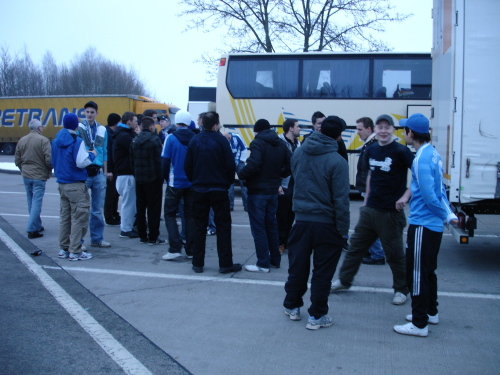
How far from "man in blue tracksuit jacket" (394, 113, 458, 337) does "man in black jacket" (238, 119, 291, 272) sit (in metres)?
2.26

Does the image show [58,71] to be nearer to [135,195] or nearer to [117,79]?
[117,79]

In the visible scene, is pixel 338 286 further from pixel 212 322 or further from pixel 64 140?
pixel 64 140

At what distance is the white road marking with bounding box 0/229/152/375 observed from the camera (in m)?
3.92

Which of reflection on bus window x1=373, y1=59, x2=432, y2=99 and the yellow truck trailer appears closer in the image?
reflection on bus window x1=373, y1=59, x2=432, y2=99

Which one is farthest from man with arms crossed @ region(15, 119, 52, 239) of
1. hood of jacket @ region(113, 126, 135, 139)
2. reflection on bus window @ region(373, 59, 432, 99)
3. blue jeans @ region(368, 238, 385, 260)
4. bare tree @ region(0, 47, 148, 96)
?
bare tree @ region(0, 47, 148, 96)

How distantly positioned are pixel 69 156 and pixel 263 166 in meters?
2.50

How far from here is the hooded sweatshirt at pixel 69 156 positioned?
6.84m

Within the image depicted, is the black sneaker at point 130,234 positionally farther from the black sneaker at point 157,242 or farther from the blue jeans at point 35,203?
the blue jeans at point 35,203

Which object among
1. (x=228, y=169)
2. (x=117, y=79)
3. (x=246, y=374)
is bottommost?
(x=246, y=374)

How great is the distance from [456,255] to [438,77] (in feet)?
8.14

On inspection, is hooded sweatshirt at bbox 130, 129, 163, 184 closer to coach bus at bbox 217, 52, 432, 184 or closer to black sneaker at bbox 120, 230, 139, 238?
black sneaker at bbox 120, 230, 139, 238

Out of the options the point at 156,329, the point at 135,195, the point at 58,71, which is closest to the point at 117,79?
the point at 58,71

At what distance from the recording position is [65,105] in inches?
1299

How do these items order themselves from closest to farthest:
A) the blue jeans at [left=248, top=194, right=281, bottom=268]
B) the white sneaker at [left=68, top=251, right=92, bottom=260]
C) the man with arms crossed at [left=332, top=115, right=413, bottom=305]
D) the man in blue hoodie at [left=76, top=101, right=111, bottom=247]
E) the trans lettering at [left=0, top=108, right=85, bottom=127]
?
the man with arms crossed at [left=332, top=115, right=413, bottom=305], the blue jeans at [left=248, top=194, right=281, bottom=268], the white sneaker at [left=68, top=251, right=92, bottom=260], the man in blue hoodie at [left=76, top=101, right=111, bottom=247], the trans lettering at [left=0, top=108, right=85, bottom=127]
